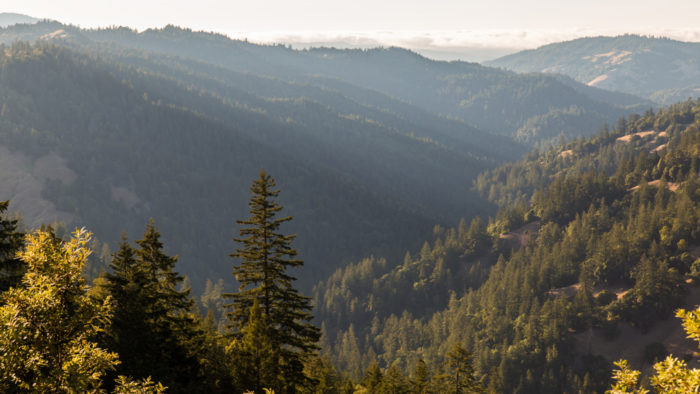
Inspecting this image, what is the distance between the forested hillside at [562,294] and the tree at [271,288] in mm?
71539

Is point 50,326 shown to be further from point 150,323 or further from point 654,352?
point 654,352

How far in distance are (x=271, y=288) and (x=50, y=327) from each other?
14503 millimetres

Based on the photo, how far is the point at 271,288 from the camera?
26.5 metres

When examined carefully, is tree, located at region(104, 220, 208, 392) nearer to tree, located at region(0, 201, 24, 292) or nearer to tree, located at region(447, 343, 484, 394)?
tree, located at region(0, 201, 24, 292)

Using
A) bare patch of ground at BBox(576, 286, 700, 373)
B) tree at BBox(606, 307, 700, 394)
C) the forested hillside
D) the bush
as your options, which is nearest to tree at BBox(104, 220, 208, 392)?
tree at BBox(606, 307, 700, 394)

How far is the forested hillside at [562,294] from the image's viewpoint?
127 meters

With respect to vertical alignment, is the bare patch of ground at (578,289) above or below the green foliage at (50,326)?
below

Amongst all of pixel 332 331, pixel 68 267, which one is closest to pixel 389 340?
pixel 332 331

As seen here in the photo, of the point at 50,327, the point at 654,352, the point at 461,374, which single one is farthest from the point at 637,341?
the point at 50,327

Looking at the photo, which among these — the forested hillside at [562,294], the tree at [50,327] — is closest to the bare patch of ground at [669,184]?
the forested hillside at [562,294]

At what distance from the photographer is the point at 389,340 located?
162875 millimetres

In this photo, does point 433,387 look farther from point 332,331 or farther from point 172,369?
point 332,331

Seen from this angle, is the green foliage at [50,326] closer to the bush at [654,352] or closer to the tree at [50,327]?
the tree at [50,327]

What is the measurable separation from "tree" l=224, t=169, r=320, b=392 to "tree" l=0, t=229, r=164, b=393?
12.7m
